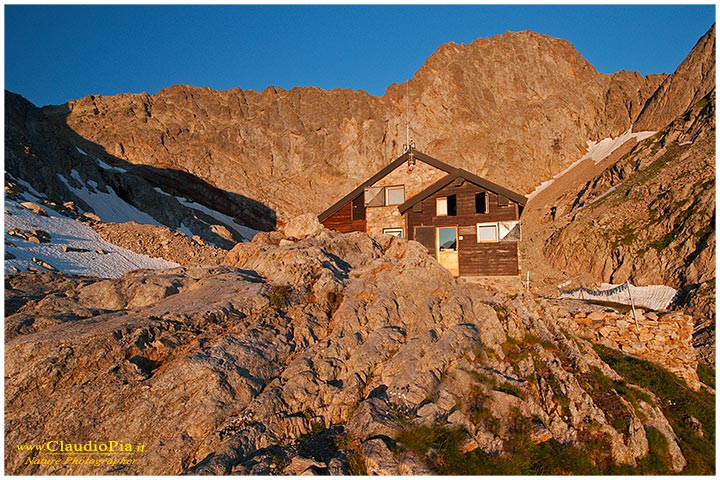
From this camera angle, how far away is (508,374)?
10.9 meters

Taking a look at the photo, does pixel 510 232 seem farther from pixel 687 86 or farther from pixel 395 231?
pixel 687 86

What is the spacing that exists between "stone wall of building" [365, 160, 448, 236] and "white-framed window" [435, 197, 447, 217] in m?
1.68

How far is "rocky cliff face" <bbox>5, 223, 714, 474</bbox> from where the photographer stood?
7.79 metres

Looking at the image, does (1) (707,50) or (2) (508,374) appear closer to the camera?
(2) (508,374)

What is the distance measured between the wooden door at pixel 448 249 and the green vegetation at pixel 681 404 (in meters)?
8.32

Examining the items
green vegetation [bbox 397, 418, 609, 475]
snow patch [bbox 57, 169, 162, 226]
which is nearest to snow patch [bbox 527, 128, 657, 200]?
snow patch [bbox 57, 169, 162, 226]

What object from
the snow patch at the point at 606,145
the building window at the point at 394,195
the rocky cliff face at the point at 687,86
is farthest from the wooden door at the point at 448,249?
the snow patch at the point at 606,145

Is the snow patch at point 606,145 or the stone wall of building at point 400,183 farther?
the snow patch at point 606,145

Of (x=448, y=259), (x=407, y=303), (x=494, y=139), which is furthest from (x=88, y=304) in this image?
(x=494, y=139)

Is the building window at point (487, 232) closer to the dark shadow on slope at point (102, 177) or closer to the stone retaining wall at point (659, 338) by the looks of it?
the stone retaining wall at point (659, 338)

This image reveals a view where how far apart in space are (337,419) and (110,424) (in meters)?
4.08

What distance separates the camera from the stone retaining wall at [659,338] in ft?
56.4

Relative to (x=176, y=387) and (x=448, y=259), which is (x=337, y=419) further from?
(x=448, y=259)

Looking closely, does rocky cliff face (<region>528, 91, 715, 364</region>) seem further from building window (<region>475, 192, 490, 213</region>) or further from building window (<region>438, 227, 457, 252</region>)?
building window (<region>438, 227, 457, 252</region>)
